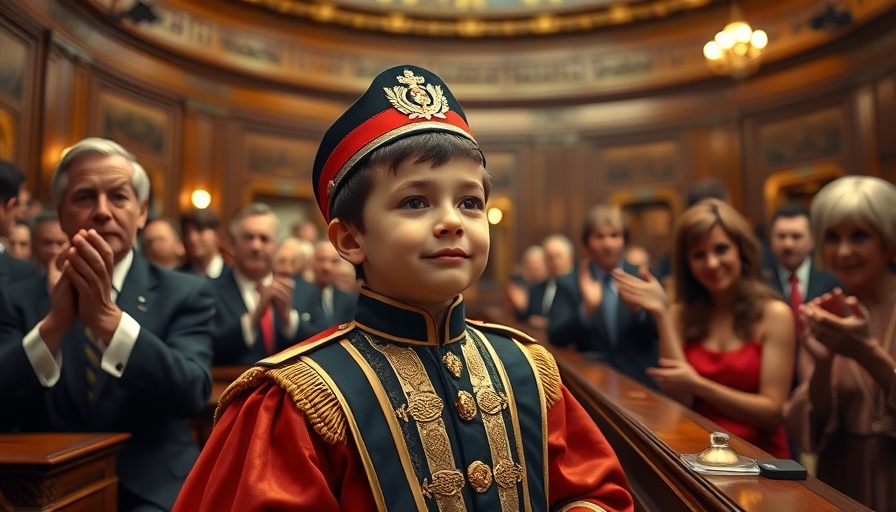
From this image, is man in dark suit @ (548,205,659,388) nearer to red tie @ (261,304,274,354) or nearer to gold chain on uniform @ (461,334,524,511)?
red tie @ (261,304,274,354)

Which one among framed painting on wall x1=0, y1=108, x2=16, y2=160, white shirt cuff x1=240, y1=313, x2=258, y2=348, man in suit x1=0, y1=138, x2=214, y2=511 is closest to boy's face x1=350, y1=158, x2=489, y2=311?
man in suit x1=0, y1=138, x2=214, y2=511

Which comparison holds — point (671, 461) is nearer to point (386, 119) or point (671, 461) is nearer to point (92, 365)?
point (386, 119)

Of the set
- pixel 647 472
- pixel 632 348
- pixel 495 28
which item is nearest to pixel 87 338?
pixel 647 472

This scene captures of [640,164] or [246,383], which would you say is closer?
[246,383]

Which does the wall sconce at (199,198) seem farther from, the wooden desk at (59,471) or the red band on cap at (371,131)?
the red band on cap at (371,131)

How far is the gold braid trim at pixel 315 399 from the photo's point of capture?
1217 millimetres

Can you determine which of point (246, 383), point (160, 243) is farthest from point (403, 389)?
point (160, 243)

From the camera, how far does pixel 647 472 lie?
1.88m

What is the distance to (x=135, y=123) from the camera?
10.5m

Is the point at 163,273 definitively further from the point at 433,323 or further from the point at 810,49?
the point at 810,49

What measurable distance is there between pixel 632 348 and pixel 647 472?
1962 millimetres

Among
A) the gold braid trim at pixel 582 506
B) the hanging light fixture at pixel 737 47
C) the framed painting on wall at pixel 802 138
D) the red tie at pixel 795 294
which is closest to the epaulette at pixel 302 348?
the gold braid trim at pixel 582 506

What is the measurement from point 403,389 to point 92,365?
4.33ft

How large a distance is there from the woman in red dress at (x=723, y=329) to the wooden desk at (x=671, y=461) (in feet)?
0.79
